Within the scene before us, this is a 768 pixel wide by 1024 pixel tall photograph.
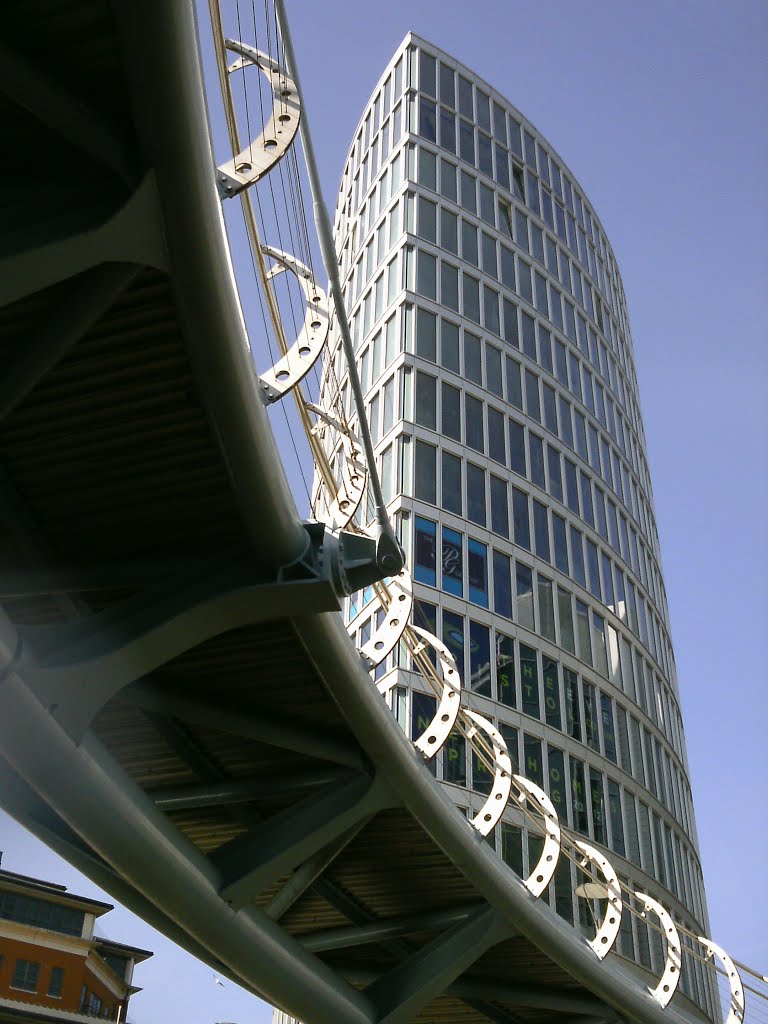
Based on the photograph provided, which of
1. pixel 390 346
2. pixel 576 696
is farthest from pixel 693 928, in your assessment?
pixel 390 346

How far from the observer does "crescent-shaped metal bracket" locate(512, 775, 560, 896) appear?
13703 mm

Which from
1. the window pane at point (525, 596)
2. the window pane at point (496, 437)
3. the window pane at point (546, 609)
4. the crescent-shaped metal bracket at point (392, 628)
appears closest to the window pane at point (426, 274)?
the window pane at point (496, 437)

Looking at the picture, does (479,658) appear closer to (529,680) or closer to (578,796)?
(529,680)

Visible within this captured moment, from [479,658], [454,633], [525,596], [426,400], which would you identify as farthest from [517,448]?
[479,658]

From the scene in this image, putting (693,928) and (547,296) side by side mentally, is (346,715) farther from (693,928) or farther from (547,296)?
(547,296)

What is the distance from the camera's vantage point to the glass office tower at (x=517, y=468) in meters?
36.7

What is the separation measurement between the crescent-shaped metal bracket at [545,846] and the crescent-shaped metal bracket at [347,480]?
202 inches

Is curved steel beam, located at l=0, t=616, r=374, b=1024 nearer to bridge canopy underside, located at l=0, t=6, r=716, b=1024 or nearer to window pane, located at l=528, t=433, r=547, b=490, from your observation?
bridge canopy underside, located at l=0, t=6, r=716, b=1024

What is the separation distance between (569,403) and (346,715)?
3898 centimetres

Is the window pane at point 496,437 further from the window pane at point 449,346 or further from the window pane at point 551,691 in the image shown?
the window pane at point 551,691

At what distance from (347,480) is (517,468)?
32661 mm

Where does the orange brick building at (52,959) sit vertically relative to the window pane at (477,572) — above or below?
below

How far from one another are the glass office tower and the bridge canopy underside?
1765 centimetres

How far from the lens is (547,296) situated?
49875 mm
